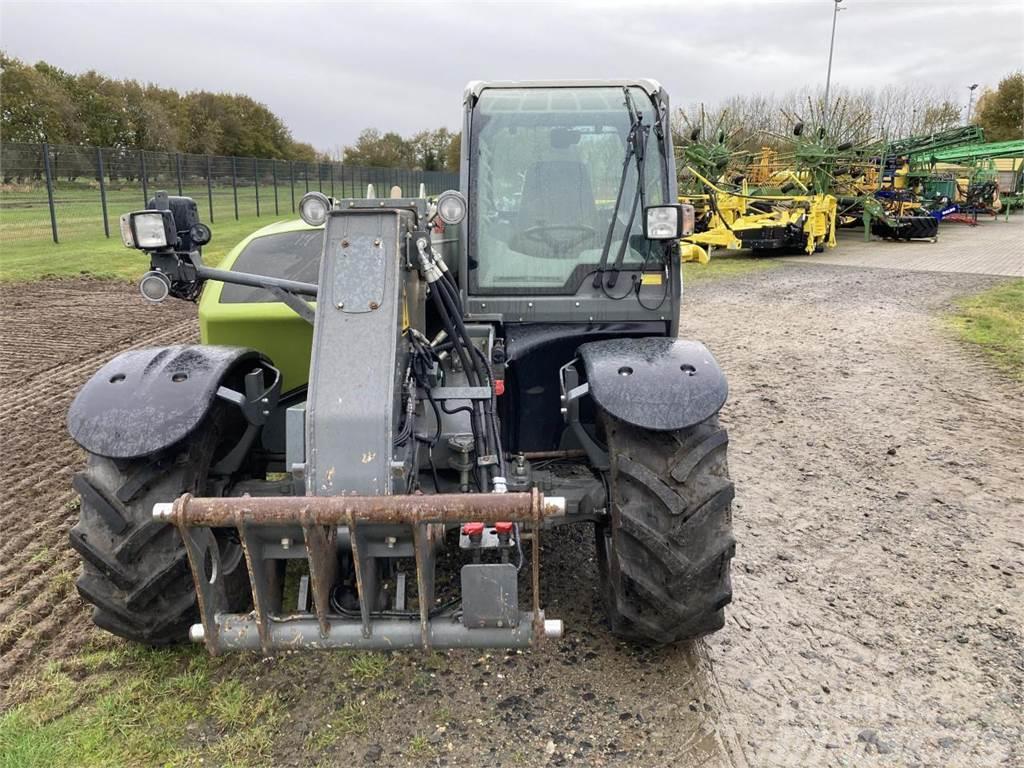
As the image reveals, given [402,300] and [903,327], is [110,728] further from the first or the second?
[903,327]

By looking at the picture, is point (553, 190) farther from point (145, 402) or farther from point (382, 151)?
point (382, 151)

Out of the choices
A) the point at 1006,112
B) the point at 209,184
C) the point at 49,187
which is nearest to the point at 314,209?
the point at 49,187

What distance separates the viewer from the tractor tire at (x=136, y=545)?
9.16ft

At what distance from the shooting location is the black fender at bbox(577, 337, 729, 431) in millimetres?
2875

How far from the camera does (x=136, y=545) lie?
2.78m

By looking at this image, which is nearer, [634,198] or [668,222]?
[668,222]

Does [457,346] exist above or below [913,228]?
above

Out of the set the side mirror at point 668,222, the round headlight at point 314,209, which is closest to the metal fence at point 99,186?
the side mirror at point 668,222

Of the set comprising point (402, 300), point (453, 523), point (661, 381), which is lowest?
point (453, 523)

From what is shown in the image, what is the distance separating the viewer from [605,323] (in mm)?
3881

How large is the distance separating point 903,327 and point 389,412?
9.39m

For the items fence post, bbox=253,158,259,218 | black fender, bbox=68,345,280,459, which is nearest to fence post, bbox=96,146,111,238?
fence post, bbox=253,158,259,218

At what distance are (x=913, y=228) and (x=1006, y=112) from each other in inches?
1378

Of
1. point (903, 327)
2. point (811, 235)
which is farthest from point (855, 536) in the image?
point (811, 235)
